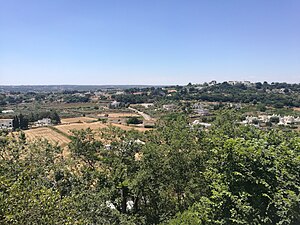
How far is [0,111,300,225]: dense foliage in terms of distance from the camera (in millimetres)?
6934

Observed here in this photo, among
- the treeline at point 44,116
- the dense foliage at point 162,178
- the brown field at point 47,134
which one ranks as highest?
the dense foliage at point 162,178

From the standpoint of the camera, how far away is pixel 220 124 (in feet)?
45.2

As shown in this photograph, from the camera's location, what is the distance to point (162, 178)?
40.7 feet

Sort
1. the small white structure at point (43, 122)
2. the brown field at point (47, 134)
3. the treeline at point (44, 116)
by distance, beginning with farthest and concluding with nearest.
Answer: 1. the treeline at point (44, 116)
2. the small white structure at point (43, 122)
3. the brown field at point (47, 134)

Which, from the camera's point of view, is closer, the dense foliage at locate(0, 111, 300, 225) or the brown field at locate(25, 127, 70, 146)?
the dense foliage at locate(0, 111, 300, 225)

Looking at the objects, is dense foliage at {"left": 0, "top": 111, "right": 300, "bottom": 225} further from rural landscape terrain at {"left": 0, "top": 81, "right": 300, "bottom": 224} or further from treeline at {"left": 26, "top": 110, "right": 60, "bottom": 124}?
treeline at {"left": 26, "top": 110, "right": 60, "bottom": 124}

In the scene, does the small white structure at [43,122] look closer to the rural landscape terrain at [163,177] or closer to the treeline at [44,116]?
the treeline at [44,116]

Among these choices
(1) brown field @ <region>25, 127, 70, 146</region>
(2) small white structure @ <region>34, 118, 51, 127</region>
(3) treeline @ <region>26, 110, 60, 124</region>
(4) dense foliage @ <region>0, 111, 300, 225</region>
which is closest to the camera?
(4) dense foliage @ <region>0, 111, 300, 225</region>

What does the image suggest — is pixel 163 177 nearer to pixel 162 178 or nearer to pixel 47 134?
pixel 162 178

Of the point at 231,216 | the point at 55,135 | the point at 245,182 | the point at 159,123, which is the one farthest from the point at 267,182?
the point at 55,135

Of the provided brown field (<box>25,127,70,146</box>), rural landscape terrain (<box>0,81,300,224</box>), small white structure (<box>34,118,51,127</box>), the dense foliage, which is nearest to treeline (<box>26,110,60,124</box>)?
small white structure (<box>34,118,51,127</box>)

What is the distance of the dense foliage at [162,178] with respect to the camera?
6934 mm

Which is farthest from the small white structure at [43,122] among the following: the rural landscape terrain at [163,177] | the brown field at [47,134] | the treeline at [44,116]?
the rural landscape terrain at [163,177]

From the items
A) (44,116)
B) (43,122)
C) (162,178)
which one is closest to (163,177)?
(162,178)
